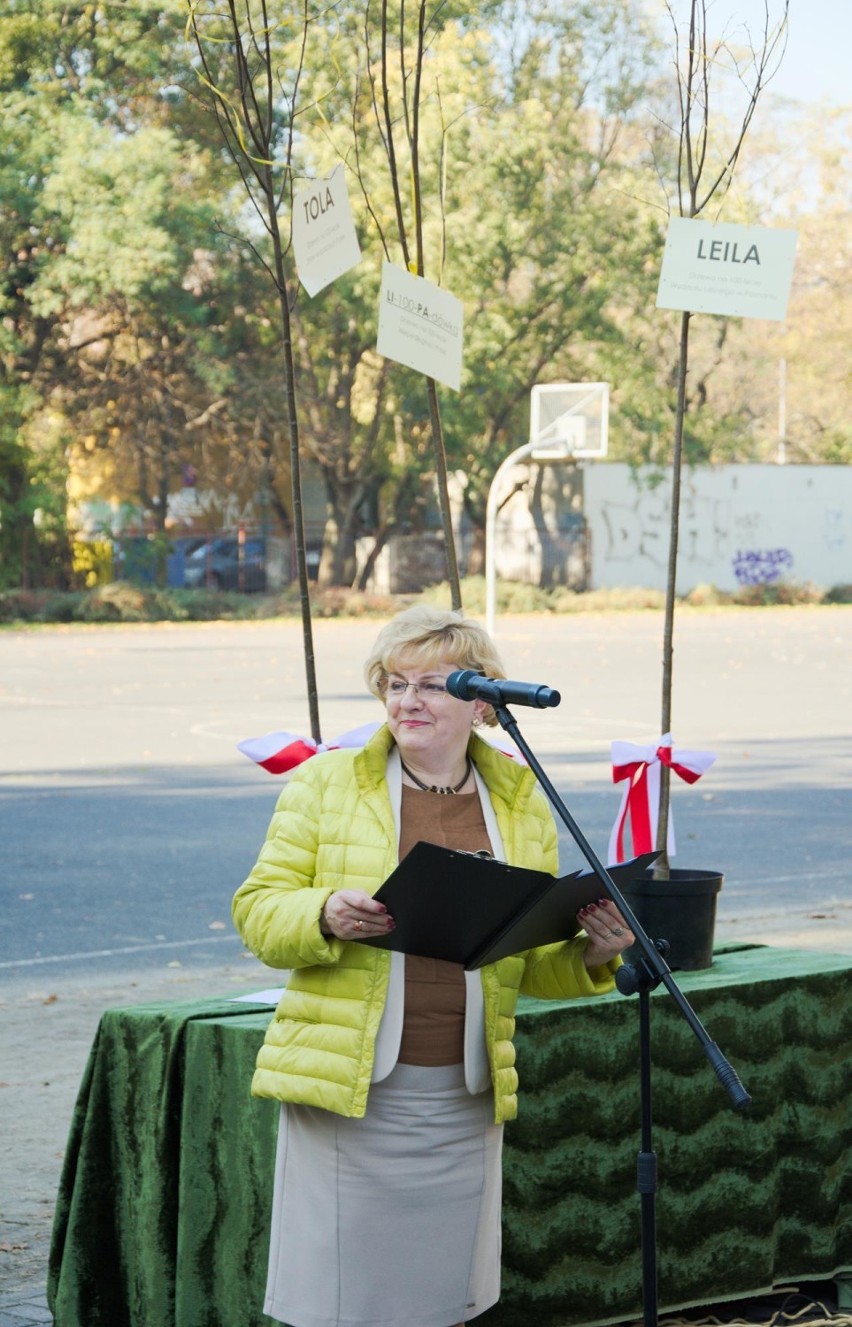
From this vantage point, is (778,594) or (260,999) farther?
(778,594)

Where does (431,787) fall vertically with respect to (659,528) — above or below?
above

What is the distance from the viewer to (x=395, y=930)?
3.03 meters

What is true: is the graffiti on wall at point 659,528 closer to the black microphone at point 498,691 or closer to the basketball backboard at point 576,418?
the basketball backboard at point 576,418

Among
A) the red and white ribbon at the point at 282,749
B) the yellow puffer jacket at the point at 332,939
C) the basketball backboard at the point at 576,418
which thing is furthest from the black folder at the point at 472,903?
the basketball backboard at the point at 576,418

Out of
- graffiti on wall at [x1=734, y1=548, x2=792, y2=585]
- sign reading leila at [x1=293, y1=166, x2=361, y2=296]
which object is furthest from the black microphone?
graffiti on wall at [x1=734, y1=548, x2=792, y2=585]

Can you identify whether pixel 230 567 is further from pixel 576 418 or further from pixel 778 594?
pixel 778 594

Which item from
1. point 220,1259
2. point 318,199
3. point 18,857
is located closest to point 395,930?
point 220,1259

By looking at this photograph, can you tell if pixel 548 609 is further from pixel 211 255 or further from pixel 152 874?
pixel 152 874

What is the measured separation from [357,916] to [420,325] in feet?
7.71

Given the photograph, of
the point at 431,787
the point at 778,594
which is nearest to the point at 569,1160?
the point at 431,787

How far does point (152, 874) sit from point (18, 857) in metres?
0.96

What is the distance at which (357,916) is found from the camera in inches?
118

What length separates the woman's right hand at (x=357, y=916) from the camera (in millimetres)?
2996

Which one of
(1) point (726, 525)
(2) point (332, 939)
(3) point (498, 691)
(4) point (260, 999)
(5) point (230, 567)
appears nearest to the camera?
(3) point (498, 691)
